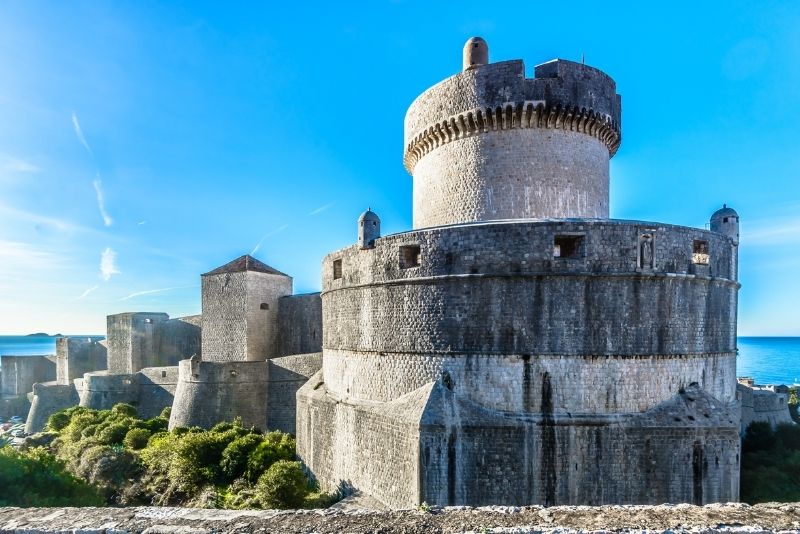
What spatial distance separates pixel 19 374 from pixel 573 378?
44234mm

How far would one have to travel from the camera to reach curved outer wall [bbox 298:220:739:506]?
9.39 meters

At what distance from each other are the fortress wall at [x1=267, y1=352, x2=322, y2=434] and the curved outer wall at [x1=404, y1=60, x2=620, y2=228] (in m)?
10.4

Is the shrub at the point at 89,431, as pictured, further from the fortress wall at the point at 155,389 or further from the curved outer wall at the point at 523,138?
the curved outer wall at the point at 523,138

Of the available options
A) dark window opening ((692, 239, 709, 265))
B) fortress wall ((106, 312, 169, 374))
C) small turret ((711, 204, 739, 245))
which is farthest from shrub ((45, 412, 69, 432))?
small turret ((711, 204, 739, 245))

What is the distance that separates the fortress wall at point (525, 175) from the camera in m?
13.0

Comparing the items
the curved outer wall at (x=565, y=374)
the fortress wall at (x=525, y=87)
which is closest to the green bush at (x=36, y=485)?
the curved outer wall at (x=565, y=374)

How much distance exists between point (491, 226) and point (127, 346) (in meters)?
27.2

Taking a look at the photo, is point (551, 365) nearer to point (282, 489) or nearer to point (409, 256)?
point (409, 256)

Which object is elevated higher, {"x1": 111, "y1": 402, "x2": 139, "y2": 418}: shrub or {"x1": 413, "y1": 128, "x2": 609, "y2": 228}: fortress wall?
{"x1": 413, "y1": 128, "x2": 609, "y2": 228}: fortress wall

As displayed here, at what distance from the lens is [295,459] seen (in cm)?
1543

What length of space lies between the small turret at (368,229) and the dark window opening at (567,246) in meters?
4.83

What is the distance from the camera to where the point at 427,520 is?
5.01 metres

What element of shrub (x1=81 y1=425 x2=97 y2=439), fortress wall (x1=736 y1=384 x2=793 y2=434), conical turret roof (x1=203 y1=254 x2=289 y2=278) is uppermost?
conical turret roof (x1=203 y1=254 x2=289 y2=278)

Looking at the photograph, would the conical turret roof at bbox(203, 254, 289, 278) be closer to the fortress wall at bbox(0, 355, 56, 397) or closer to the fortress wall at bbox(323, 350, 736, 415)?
the fortress wall at bbox(323, 350, 736, 415)
